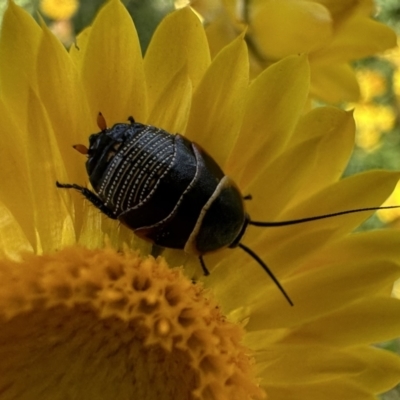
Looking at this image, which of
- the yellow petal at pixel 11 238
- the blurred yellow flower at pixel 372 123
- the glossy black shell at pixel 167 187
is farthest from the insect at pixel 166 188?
the blurred yellow flower at pixel 372 123

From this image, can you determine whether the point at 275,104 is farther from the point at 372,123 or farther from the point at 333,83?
the point at 372,123

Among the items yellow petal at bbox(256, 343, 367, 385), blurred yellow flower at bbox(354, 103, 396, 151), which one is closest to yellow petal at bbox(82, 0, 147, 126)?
yellow petal at bbox(256, 343, 367, 385)

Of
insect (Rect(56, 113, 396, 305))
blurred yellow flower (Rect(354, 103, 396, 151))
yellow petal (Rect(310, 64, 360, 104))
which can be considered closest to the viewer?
insect (Rect(56, 113, 396, 305))

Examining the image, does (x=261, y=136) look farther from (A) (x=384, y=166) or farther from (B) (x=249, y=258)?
(A) (x=384, y=166)

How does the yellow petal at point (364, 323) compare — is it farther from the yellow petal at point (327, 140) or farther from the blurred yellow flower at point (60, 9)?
the blurred yellow flower at point (60, 9)

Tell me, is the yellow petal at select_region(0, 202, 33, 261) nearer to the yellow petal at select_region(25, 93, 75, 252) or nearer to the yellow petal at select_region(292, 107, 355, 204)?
the yellow petal at select_region(25, 93, 75, 252)

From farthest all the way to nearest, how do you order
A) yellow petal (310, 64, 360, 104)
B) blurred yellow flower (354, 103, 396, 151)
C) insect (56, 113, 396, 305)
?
blurred yellow flower (354, 103, 396, 151)
yellow petal (310, 64, 360, 104)
insect (56, 113, 396, 305)

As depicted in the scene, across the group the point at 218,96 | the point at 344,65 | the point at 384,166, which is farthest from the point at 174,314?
the point at 384,166
